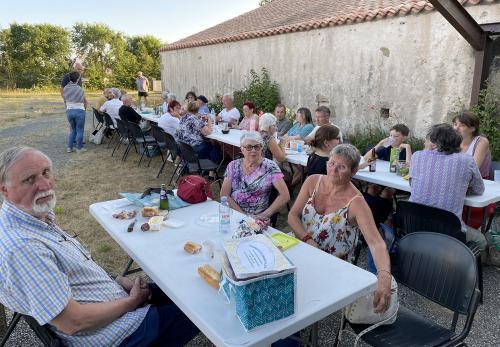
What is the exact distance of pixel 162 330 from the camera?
1767 millimetres

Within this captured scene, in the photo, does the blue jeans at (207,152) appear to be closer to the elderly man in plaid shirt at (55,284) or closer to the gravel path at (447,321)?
the gravel path at (447,321)

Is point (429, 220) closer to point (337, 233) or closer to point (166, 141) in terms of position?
point (337, 233)

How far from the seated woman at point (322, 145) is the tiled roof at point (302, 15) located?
4.05 m

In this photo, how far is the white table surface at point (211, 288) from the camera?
4.46ft

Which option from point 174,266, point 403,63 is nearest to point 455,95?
point 403,63

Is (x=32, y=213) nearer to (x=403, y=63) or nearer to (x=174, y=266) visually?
(x=174, y=266)

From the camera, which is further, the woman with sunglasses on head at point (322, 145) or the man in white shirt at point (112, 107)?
the man in white shirt at point (112, 107)

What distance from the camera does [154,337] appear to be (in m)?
1.72

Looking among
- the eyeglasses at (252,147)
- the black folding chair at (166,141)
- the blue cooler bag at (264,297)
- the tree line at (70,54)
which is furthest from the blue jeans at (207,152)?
the tree line at (70,54)

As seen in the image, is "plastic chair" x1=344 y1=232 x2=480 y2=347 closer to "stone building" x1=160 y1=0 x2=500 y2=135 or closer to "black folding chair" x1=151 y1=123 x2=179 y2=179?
"black folding chair" x1=151 y1=123 x2=179 y2=179

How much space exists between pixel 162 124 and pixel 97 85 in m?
27.7

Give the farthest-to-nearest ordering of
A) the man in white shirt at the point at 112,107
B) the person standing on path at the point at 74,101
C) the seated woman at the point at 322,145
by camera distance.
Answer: the man in white shirt at the point at 112,107 < the person standing on path at the point at 74,101 < the seated woman at the point at 322,145

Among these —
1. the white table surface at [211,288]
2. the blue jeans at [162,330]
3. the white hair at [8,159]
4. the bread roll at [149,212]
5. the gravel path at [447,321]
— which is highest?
the white hair at [8,159]

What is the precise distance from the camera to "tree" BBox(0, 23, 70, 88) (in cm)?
3056
